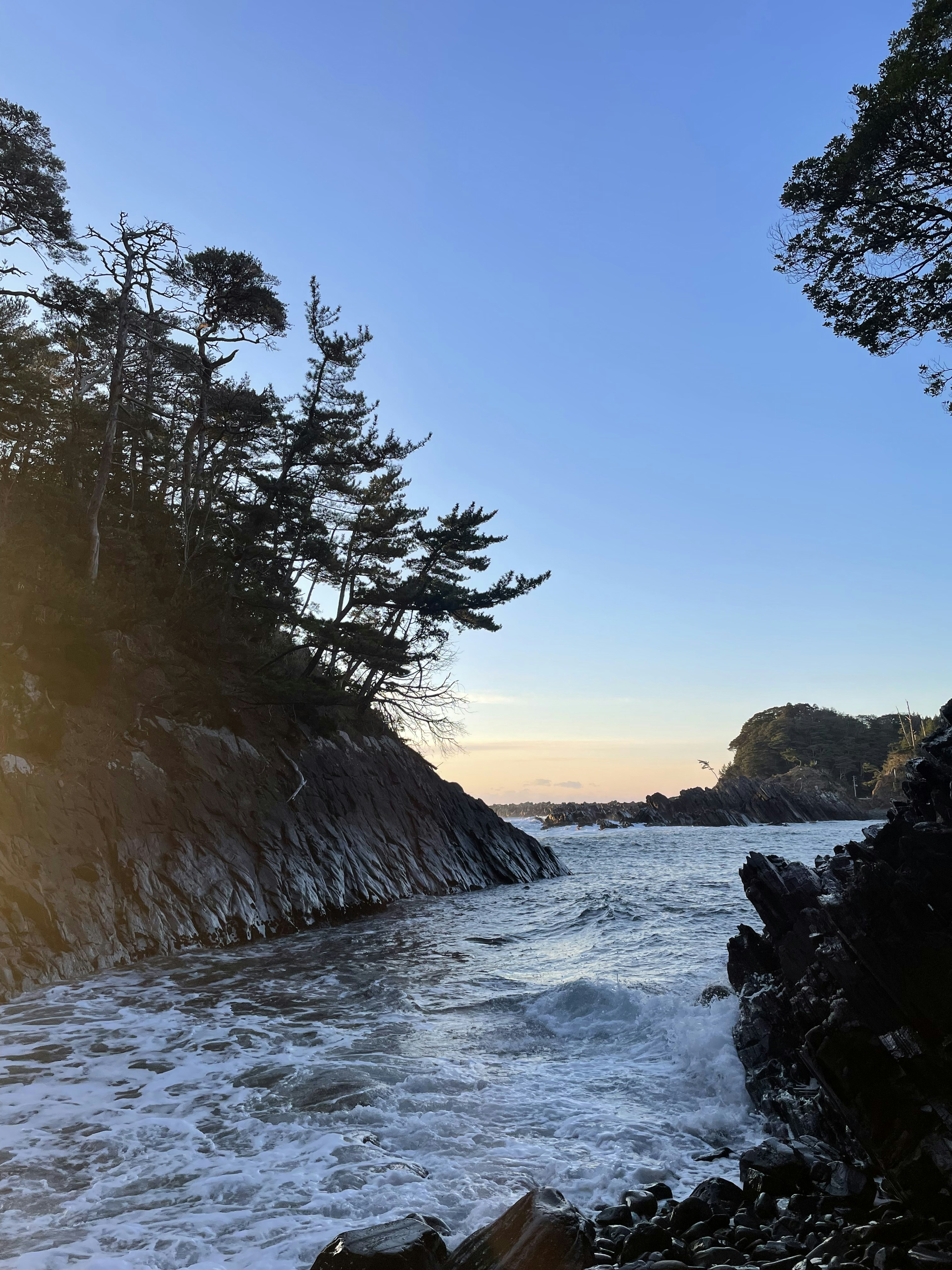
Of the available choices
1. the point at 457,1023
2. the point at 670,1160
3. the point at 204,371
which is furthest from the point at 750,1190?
the point at 204,371

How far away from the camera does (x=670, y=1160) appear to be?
617cm

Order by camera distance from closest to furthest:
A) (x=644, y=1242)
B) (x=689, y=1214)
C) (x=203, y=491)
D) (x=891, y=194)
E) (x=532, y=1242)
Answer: (x=532, y=1242), (x=644, y=1242), (x=689, y=1214), (x=891, y=194), (x=203, y=491)

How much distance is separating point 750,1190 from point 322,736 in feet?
67.5

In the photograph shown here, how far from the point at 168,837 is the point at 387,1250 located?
41.9 ft

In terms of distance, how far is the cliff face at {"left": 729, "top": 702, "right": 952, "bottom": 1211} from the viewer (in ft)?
17.7

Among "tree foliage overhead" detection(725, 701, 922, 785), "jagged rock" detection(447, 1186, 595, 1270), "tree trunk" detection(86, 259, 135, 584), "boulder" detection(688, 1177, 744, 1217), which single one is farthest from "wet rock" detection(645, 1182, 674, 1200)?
"tree foliage overhead" detection(725, 701, 922, 785)

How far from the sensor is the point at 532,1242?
4418 millimetres

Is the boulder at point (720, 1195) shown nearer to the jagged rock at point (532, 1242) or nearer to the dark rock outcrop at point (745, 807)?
the jagged rock at point (532, 1242)

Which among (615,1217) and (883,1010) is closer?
(615,1217)

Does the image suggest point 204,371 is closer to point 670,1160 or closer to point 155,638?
point 155,638

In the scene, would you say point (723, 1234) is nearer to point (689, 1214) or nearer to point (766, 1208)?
point (689, 1214)

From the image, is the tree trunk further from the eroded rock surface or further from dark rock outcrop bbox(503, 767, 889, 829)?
dark rock outcrop bbox(503, 767, 889, 829)

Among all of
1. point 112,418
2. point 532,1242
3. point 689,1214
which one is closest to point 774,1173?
point 689,1214

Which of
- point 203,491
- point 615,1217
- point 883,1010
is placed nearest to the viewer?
point 615,1217
